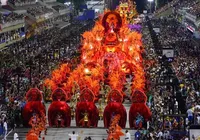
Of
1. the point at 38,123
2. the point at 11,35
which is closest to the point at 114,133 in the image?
the point at 38,123

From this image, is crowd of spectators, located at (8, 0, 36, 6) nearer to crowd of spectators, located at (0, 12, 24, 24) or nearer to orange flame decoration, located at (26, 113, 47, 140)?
crowd of spectators, located at (0, 12, 24, 24)

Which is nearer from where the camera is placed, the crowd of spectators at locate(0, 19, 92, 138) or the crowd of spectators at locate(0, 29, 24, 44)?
the crowd of spectators at locate(0, 19, 92, 138)

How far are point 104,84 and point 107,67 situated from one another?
5572mm

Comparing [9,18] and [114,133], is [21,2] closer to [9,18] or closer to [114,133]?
[9,18]

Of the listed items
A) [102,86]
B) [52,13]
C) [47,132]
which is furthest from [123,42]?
[52,13]

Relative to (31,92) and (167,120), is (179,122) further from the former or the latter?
(31,92)

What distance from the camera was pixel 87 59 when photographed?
59.8 metres

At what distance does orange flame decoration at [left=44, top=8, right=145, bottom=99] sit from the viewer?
48.7 metres

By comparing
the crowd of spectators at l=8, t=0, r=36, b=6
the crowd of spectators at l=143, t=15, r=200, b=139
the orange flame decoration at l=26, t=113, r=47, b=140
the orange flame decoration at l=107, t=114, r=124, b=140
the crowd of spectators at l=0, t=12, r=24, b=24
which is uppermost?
the crowd of spectators at l=8, t=0, r=36, b=6

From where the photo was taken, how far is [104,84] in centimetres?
5078

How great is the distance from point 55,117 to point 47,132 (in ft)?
5.19

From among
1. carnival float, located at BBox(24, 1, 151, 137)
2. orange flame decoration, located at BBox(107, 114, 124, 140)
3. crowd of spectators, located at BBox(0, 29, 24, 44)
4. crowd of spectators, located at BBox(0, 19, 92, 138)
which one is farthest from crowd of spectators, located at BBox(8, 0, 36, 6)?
orange flame decoration, located at BBox(107, 114, 124, 140)

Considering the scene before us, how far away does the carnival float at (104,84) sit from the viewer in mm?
37094

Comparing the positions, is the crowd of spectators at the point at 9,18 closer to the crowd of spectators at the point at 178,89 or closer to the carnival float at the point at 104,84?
the carnival float at the point at 104,84
